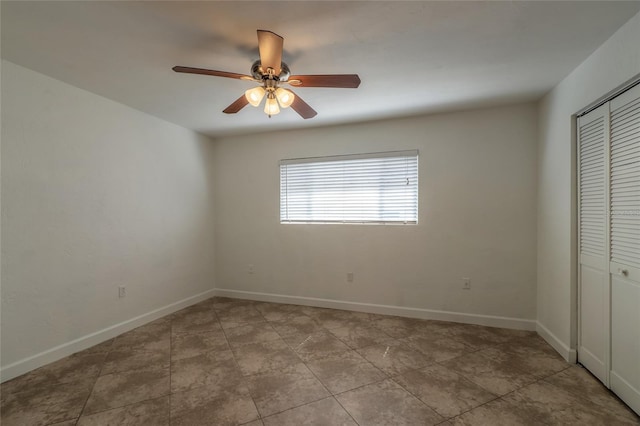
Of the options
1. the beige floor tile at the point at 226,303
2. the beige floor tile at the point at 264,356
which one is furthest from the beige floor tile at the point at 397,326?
the beige floor tile at the point at 226,303

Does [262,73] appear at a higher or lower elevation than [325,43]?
lower

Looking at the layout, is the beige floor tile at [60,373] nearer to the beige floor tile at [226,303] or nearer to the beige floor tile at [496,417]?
the beige floor tile at [226,303]

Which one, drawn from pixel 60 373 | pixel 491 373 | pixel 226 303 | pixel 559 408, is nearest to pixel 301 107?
pixel 491 373

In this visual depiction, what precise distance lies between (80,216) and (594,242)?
14.4 ft

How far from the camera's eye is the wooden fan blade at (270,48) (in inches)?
60.6

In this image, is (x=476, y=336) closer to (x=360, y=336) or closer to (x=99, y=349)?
(x=360, y=336)

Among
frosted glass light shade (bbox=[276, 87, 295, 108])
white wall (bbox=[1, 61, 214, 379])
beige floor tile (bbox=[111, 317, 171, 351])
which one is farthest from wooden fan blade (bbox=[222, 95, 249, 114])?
beige floor tile (bbox=[111, 317, 171, 351])

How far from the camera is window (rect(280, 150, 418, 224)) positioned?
3553 millimetres

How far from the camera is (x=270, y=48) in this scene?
1631 millimetres

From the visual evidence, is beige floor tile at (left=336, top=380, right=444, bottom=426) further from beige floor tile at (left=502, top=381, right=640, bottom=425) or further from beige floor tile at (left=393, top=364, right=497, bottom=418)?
beige floor tile at (left=502, top=381, right=640, bottom=425)

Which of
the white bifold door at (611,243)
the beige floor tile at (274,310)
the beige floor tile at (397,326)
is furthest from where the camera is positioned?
the beige floor tile at (274,310)

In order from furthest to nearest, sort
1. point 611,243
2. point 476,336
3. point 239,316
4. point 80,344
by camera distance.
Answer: point 239,316
point 476,336
point 80,344
point 611,243

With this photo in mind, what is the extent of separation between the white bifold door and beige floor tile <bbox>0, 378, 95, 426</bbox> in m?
3.61

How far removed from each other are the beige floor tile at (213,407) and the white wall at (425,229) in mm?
1994
